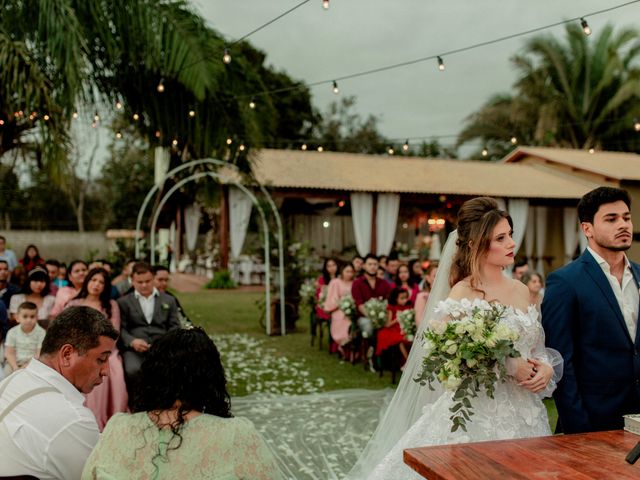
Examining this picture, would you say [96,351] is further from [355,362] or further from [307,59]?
[307,59]

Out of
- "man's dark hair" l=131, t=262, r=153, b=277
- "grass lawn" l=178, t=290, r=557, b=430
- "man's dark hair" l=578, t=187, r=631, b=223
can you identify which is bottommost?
"grass lawn" l=178, t=290, r=557, b=430

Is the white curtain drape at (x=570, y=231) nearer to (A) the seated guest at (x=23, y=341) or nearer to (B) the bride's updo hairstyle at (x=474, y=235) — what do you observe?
(A) the seated guest at (x=23, y=341)

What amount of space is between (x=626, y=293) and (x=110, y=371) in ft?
15.3

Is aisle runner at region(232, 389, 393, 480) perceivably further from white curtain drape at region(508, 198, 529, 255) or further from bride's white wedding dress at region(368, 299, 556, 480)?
white curtain drape at region(508, 198, 529, 255)

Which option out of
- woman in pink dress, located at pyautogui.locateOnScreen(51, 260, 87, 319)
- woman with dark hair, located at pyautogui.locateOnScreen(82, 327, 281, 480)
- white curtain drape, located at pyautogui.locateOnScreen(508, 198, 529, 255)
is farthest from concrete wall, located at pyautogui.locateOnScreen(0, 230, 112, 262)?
woman with dark hair, located at pyautogui.locateOnScreen(82, 327, 281, 480)

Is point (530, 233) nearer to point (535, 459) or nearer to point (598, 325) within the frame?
point (598, 325)

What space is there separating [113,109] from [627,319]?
8605mm

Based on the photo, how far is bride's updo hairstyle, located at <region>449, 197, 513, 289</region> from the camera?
349 cm

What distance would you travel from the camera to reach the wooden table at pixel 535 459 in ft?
7.18

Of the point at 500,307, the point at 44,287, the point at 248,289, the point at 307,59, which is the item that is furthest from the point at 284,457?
the point at 307,59

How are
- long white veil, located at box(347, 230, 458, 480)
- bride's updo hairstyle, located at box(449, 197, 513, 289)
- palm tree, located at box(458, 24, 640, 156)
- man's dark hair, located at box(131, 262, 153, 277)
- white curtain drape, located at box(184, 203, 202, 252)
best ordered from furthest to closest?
palm tree, located at box(458, 24, 640, 156)
white curtain drape, located at box(184, 203, 202, 252)
man's dark hair, located at box(131, 262, 153, 277)
long white veil, located at box(347, 230, 458, 480)
bride's updo hairstyle, located at box(449, 197, 513, 289)

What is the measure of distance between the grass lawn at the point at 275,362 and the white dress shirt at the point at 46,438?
202 inches

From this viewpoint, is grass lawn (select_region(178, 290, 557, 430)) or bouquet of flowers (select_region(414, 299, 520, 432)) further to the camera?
grass lawn (select_region(178, 290, 557, 430))

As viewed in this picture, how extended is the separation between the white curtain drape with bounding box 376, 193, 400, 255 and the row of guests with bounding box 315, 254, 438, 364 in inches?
328
